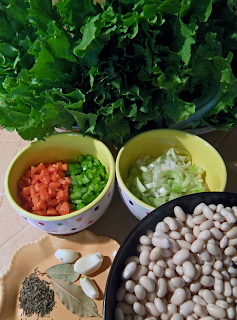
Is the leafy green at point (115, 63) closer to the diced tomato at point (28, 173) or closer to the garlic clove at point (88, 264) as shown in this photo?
the diced tomato at point (28, 173)

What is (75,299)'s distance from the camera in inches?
27.6

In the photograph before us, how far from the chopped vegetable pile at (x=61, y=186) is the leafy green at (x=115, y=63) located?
119 mm

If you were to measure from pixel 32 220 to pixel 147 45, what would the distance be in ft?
1.82

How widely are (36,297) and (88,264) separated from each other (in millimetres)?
156

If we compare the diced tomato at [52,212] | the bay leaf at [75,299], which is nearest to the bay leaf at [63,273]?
the bay leaf at [75,299]

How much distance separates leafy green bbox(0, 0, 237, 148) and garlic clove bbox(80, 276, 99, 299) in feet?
1.35

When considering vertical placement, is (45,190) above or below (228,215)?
below

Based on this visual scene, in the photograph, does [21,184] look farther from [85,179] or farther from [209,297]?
[209,297]

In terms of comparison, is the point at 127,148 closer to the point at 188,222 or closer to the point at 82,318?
the point at 188,222

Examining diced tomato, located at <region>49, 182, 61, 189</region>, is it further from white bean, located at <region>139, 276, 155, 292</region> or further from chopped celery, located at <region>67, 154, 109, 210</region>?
white bean, located at <region>139, 276, 155, 292</region>

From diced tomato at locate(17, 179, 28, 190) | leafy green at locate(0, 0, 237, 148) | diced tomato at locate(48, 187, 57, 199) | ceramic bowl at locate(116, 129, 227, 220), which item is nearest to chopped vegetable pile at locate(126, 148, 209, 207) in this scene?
ceramic bowl at locate(116, 129, 227, 220)

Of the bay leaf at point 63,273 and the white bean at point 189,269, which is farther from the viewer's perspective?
the bay leaf at point 63,273

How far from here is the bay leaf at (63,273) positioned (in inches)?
29.1

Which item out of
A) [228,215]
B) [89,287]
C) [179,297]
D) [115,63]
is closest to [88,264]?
[89,287]
